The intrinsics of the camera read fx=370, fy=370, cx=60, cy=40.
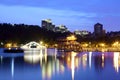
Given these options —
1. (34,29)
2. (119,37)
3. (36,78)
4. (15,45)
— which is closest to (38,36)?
(34,29)

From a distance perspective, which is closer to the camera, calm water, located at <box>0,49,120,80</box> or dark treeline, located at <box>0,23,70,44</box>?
calm water, located at <box>0,49,120,80</box>

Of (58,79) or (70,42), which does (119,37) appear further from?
(58,79)

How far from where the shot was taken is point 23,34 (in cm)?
12662

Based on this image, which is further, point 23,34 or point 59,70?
point 23,34

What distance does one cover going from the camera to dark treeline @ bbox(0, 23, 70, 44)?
11949 cm

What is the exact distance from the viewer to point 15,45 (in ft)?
418

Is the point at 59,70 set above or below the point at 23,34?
below

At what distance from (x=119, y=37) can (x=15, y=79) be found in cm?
11892

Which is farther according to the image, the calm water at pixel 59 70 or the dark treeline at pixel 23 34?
the dark treeline at pixel 23 34

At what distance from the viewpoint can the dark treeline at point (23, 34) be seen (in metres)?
119

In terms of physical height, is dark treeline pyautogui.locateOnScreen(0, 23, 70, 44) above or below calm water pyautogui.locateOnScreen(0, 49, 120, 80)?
above

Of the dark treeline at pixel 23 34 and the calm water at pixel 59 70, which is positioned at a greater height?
the dark treeline at pixel 23 34

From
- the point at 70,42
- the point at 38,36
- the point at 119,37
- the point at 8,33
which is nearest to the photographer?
the point at 8,33

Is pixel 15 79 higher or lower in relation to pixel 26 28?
lower
